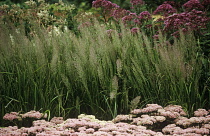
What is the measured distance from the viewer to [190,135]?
256 centimetres

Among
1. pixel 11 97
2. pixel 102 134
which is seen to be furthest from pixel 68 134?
pixel 11 97

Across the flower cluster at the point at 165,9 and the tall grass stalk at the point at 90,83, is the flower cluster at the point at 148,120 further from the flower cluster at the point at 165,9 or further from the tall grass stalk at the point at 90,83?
the flower cluster at the point at 165,9

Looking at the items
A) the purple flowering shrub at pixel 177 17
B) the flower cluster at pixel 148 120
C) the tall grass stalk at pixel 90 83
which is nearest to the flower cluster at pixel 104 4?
the purple flowering shrub at pixel 177 17

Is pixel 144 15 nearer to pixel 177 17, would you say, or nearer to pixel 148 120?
pixel 177 17

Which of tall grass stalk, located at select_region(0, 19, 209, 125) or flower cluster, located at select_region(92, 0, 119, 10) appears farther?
flower cluster, located at select_region(92, 0, 119, 10)

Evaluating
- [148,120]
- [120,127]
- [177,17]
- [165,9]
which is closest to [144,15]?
[165,9]

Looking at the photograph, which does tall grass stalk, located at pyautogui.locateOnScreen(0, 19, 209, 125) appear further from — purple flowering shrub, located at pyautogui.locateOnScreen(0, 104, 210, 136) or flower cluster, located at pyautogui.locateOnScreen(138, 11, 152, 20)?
flower cluster, located at pyautogui.locateOnScreen(138, 11, 152, 20)

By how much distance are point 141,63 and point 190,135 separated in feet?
4.91

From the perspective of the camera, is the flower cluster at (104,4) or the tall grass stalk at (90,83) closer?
the tall grass stalk at (90,83)

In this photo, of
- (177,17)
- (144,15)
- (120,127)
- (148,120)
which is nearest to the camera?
(120,127)

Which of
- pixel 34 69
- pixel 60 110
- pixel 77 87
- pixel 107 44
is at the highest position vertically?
pixel 107 44

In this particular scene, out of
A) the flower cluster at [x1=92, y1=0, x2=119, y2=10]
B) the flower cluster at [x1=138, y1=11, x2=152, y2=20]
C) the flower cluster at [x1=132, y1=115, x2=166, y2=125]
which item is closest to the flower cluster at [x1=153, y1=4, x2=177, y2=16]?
the flower cluster at [x1=138, y1=11, x2=152, y2=20]

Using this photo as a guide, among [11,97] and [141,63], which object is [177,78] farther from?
[11,97]

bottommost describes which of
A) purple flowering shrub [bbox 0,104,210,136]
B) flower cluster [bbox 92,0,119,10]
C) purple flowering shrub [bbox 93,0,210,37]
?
purple flowering shrub [bbox 0,104,210,136]
